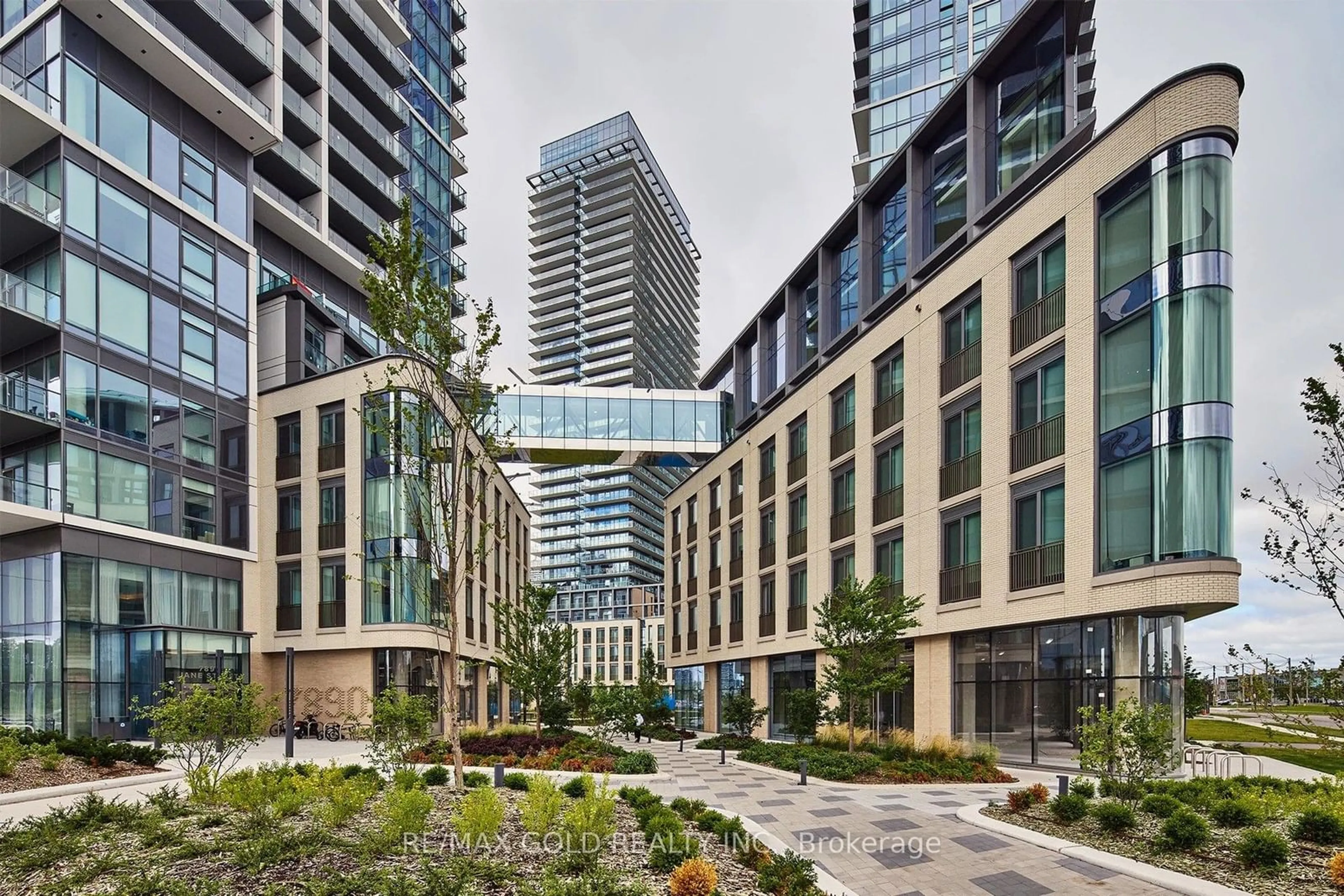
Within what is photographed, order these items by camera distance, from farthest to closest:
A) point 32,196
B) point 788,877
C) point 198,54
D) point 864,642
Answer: point 198,54 < point 32,196 < point 864,642 < point 788,877

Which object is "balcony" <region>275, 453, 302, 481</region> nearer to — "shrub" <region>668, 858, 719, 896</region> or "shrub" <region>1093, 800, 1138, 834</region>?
"shrub" <region>668, 858, 719, 896</region>

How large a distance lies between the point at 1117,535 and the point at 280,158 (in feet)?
128

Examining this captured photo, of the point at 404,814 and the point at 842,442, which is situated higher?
the point at 842,442

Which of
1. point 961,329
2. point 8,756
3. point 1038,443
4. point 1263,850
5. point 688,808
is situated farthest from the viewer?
point 961,329

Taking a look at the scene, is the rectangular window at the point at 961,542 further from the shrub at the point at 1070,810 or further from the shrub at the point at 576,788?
the shrub at the point at 576,788

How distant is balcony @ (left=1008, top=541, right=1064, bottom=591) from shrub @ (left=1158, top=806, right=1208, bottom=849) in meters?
10.5

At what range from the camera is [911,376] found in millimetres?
29141

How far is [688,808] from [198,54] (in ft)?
119

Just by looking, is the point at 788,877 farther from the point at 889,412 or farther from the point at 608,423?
the point at 608,423

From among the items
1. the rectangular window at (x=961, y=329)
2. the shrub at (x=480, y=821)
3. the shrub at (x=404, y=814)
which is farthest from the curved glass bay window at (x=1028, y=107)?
the shrub at (x=404, y=814)

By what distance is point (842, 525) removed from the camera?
111ft

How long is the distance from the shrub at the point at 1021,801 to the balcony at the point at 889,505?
14.6 meters

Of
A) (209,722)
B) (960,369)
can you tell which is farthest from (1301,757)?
(209,722)

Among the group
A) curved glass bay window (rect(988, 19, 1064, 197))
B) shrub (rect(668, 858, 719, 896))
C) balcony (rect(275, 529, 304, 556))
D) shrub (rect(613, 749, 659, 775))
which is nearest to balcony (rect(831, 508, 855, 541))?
curved glass bay window (rect(988, 19, 1064, 197))
